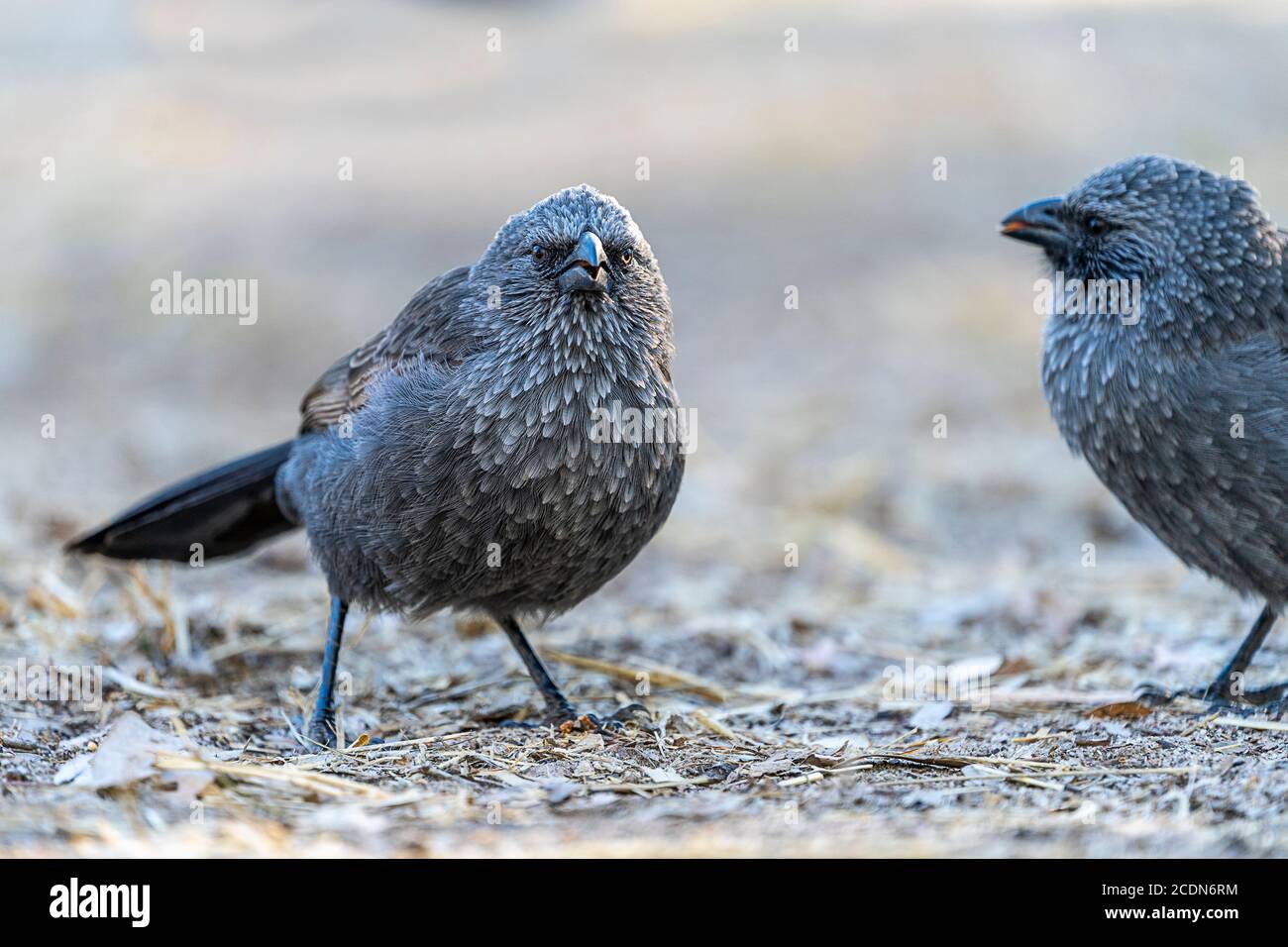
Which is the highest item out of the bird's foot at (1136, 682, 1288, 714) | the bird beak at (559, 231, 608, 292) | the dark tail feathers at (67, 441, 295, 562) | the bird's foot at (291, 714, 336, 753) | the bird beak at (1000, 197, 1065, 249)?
the bird beak at (1000, 197, 1065, 249)

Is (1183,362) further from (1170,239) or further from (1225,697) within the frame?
(1225,697)

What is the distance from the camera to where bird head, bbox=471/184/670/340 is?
4.46 metres

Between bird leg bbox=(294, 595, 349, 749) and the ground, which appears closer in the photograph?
the ground

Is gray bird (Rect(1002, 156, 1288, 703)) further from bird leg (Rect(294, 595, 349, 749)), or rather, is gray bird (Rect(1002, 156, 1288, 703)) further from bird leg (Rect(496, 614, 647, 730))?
bird leg (Rect(294, 595, 349, 749))

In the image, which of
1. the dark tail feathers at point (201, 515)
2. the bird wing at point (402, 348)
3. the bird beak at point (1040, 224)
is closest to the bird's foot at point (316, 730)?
the dark tail feathers at point (201, 515)

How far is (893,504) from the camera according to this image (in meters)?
8.53

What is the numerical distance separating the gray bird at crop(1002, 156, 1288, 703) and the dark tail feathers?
3.14 metres

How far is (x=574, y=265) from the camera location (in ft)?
14.6

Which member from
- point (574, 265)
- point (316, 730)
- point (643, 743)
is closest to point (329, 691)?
point (316, 730)

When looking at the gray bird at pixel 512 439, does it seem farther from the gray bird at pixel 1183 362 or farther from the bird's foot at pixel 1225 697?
the bird's foot at pixel 1225 697

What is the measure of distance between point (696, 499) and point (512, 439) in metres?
4.31

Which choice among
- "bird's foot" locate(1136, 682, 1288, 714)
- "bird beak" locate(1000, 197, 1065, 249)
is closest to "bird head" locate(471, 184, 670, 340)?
"bird beak" locate(1000, 197, 1065, 249)

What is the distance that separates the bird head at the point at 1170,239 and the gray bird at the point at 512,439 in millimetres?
1796

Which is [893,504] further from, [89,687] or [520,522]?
[89,687]
